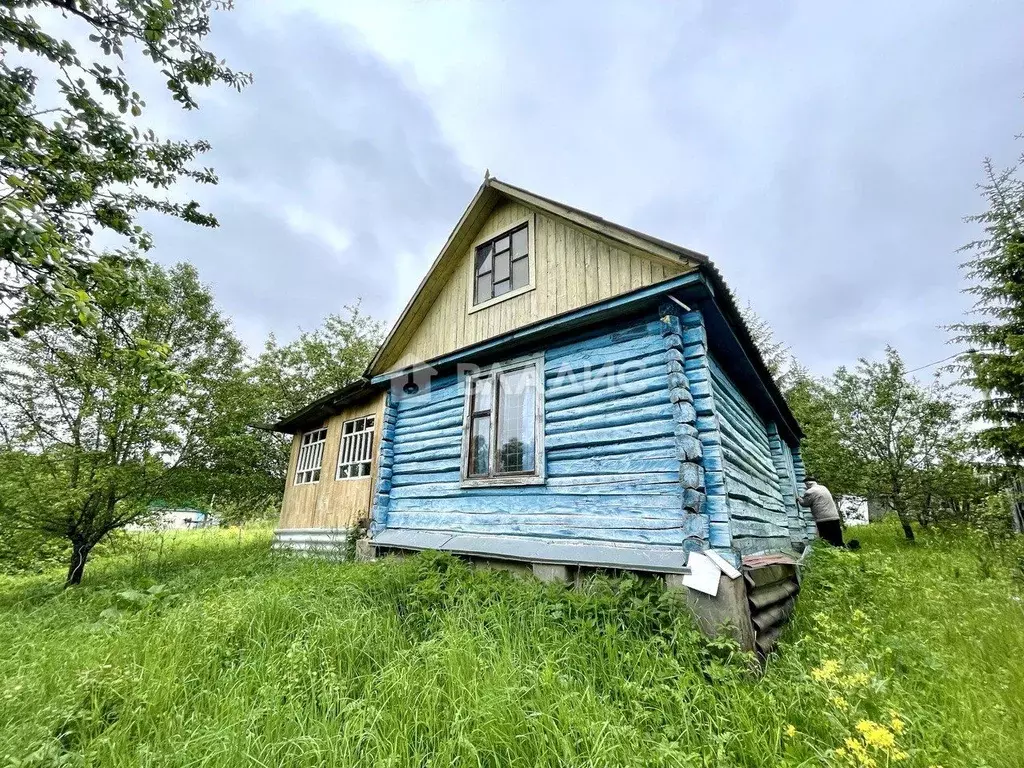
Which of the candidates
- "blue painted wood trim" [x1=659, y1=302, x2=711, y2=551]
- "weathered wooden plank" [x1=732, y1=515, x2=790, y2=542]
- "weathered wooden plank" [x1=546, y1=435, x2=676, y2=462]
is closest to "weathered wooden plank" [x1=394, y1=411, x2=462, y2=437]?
"weathered wooden plank" [x1=546, y1=435, x2=676, y2=462]

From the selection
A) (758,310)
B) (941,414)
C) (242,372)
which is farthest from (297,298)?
(941,414)

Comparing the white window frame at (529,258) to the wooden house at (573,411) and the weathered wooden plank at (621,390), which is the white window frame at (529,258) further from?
the weathered wooden plank at (621,390)

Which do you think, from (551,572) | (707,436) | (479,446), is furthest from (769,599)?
(479,446)

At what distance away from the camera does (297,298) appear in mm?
54219

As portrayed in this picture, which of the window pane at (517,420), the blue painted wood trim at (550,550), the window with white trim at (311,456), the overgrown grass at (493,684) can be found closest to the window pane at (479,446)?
the window pane at (517,420)

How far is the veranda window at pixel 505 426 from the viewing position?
640cm

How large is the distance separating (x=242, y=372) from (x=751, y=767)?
14.3m

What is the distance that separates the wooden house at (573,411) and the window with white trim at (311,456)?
9.19ft

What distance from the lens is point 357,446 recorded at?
10859 millimetres

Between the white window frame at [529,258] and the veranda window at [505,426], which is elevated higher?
the white window frame at [529,258]

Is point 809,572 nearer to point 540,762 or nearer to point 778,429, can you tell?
point 778,429

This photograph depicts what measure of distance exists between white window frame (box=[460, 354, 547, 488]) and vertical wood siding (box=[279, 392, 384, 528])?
11.6ft

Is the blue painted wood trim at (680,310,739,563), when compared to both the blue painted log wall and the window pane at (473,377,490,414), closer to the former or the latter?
the blue painted log wall

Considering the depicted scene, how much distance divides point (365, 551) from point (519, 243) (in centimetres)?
672
